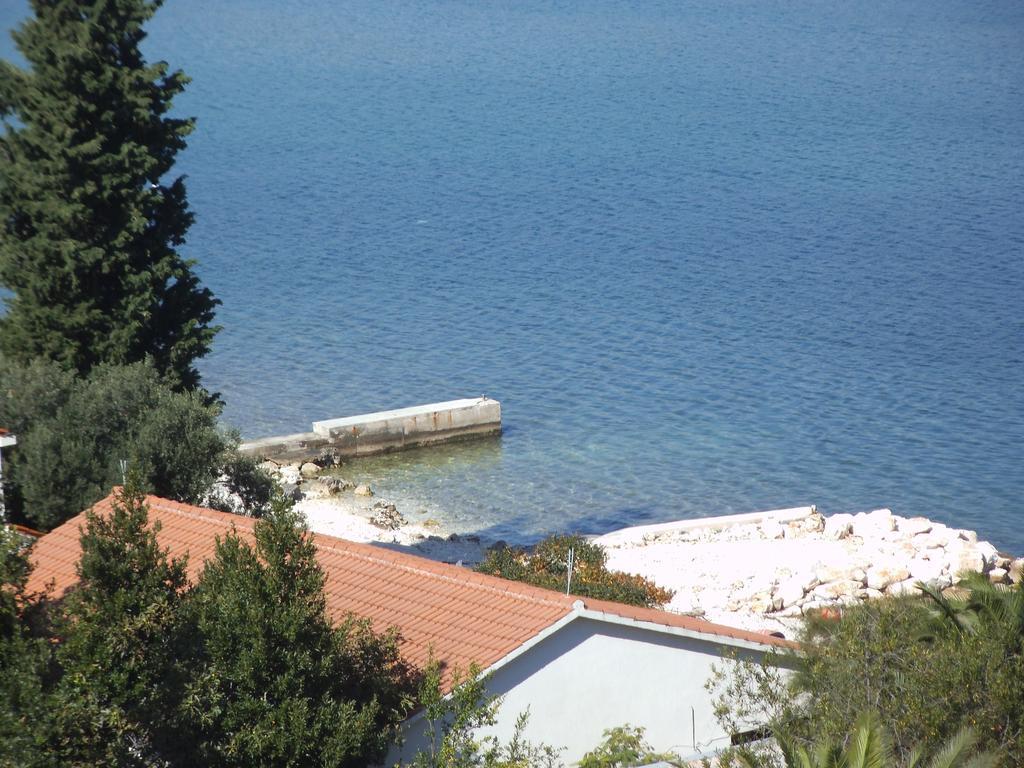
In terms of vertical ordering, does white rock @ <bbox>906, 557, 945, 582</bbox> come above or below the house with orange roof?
above

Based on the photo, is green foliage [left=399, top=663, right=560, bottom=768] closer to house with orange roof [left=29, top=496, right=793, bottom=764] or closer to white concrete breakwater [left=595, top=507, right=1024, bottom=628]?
house with orange roof [left=29, top=496, right=793, bottom=764]

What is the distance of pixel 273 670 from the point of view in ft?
42.1

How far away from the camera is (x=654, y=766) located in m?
15.1

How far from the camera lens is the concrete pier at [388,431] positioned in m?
38.0

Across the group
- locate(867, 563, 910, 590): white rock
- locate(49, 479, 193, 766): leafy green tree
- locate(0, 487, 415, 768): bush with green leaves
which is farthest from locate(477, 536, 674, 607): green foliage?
locate(49, 479, 193, 766): leafy green tree

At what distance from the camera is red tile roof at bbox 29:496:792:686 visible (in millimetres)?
15031

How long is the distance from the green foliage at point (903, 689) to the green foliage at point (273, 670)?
4.16 m

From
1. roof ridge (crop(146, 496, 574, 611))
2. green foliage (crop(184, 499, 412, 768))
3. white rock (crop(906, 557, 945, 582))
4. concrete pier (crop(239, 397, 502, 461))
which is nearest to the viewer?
green foliage (crop(184, 499, 412, 768))

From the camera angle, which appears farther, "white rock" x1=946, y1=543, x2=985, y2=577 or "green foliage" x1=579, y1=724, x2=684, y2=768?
"white rock" x1=946, y1=543, x2=985, y2=577

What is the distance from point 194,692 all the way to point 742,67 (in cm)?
10337

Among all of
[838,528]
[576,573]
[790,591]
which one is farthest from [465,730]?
[838,528]

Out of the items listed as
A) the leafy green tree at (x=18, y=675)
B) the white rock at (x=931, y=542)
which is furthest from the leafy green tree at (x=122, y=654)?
the white rock at (x=931, y=542)

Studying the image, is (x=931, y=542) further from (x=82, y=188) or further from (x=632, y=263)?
(x=632, y=263)

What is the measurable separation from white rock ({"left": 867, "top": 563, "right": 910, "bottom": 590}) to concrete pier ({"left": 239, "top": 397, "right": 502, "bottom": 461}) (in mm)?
16865
